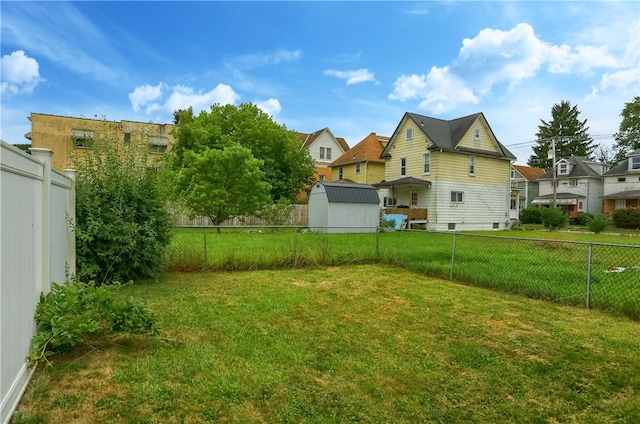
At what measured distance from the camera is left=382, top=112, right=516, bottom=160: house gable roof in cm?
2261

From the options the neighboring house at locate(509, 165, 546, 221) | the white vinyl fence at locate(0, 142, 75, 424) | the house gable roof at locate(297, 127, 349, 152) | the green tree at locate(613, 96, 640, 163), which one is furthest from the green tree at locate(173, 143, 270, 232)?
the green tree at locate(613, 96, 640, 163)

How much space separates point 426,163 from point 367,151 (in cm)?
605

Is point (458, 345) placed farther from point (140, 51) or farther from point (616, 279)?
point (140, 51)

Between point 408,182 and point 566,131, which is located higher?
point 566,131

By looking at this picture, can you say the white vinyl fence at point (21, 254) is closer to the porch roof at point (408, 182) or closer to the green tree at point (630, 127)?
the porch roof at point (408, 182)

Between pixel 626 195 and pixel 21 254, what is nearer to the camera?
pixel 21 254

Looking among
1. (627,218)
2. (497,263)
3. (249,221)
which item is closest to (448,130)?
(249,221)

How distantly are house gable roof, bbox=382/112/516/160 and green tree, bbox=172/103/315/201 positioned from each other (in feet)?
24.0

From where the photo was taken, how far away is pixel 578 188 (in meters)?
36.1

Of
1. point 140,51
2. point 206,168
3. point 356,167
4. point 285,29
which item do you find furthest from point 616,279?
point 356,167

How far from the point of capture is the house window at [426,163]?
2270 cm

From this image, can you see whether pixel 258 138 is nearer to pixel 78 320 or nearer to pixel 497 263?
pixel 497 263

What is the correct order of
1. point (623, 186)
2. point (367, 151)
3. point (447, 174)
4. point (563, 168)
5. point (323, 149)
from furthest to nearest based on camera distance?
point (563, 168), point (323, 149), point (623, 186), point (367, 151), point (447, 174)

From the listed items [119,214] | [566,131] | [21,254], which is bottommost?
[21,254]
